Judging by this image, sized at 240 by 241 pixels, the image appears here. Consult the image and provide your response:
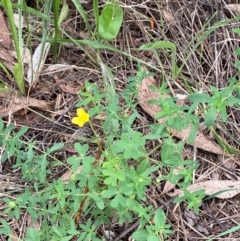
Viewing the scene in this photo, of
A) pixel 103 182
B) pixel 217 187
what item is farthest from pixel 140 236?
pixel 217 187

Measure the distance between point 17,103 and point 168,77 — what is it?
0.58 meters

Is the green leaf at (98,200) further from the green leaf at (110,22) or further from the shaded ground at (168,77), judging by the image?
the green leaf at (110,22)

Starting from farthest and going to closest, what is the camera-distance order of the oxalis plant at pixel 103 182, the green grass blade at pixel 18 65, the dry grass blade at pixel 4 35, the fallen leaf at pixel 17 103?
the dry grass blade at pixel 4 35
the fallen leaf at pixel 17 103
the green grass blade at pixel 18 65
the oxalis plant at pixel 103 182

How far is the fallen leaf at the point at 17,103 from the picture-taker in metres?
1.96

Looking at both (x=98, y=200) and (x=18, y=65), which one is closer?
(x=98, y=200)

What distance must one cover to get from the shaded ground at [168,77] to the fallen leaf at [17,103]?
31mm

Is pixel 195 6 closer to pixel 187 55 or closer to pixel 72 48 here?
pixel 187 55

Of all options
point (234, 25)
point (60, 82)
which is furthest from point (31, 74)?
point (234, 25)

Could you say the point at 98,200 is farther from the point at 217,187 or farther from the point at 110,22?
the point at 110,22

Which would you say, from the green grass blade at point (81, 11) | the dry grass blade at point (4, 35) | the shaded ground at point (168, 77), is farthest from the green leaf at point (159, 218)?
the dry grass blade at point (4, 35)

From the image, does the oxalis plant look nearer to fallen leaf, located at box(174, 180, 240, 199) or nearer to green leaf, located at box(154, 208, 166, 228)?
green leaf, located at box(154, 208, 166, 228)

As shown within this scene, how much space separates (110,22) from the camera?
1948mm

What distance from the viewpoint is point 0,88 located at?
1968mm

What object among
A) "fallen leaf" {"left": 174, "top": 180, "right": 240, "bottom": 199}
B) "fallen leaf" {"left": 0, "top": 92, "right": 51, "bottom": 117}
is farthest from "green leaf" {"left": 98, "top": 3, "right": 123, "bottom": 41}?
"fallen leaf" {"left": 174, "top": 180, "right": 240, "bottom": 199}
